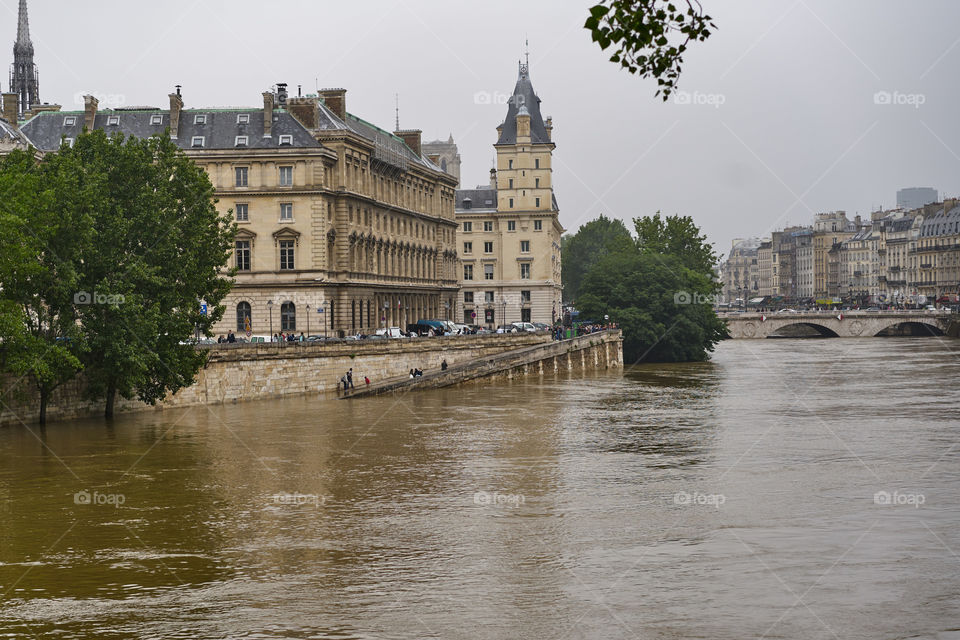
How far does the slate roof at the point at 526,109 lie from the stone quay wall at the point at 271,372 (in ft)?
165

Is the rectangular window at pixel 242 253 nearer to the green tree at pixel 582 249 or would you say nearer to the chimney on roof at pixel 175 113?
the chimney on roof at pixel 175 113

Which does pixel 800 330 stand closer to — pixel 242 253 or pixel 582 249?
pixel 582 249

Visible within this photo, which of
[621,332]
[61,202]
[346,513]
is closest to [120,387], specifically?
[61,202]

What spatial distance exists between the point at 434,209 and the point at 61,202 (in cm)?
5572

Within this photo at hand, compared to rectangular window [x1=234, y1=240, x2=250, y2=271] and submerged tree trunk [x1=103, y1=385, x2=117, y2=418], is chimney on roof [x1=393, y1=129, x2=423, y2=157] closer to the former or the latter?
rectangular window [x1=234, y1=240, x2=250, y2=271]

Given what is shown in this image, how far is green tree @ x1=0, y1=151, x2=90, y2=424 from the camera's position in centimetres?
4300

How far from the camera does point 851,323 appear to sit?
138125 millimetres

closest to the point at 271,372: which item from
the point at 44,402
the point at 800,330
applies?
the point at 44,402

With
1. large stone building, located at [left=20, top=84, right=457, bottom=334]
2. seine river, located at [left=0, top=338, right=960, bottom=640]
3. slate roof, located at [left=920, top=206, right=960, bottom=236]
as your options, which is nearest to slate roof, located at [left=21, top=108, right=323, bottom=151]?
large stone building, located at [left=20, top=84, right=457, bottom=334]

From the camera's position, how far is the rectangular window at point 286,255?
244 ft

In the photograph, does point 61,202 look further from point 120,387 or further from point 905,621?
point 905,621

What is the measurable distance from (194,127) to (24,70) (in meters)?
52.8

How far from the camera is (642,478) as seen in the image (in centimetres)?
3534

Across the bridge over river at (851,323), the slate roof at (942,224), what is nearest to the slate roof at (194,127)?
the bridge over river at (851,323)
